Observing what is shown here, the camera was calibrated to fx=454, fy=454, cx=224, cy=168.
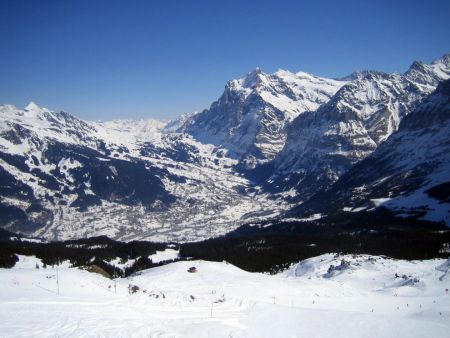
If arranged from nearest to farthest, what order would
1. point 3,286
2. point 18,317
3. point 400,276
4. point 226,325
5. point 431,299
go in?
1. point 18,317
2. point 226,325
3. point 3,286
4. point 431,299
5. point 400,276

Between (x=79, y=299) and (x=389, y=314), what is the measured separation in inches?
1325

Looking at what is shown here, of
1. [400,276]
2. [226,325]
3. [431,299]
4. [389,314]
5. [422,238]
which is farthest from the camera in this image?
[422,238]

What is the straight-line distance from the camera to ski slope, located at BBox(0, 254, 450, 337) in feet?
127

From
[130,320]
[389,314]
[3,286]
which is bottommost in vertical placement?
[389,314]

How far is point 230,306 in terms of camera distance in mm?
52344

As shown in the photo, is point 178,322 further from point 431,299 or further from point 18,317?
point 431,299

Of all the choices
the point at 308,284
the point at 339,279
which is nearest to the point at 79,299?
the point at 308,284

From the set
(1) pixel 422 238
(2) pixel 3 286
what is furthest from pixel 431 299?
(1) pixel 422 238

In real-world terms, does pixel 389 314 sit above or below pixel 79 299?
below

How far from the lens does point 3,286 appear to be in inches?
2084

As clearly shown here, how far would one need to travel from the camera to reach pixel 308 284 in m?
76.2

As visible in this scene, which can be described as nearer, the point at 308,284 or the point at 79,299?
the point at 79,299

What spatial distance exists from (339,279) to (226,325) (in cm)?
4685

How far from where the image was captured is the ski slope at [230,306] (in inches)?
1523
